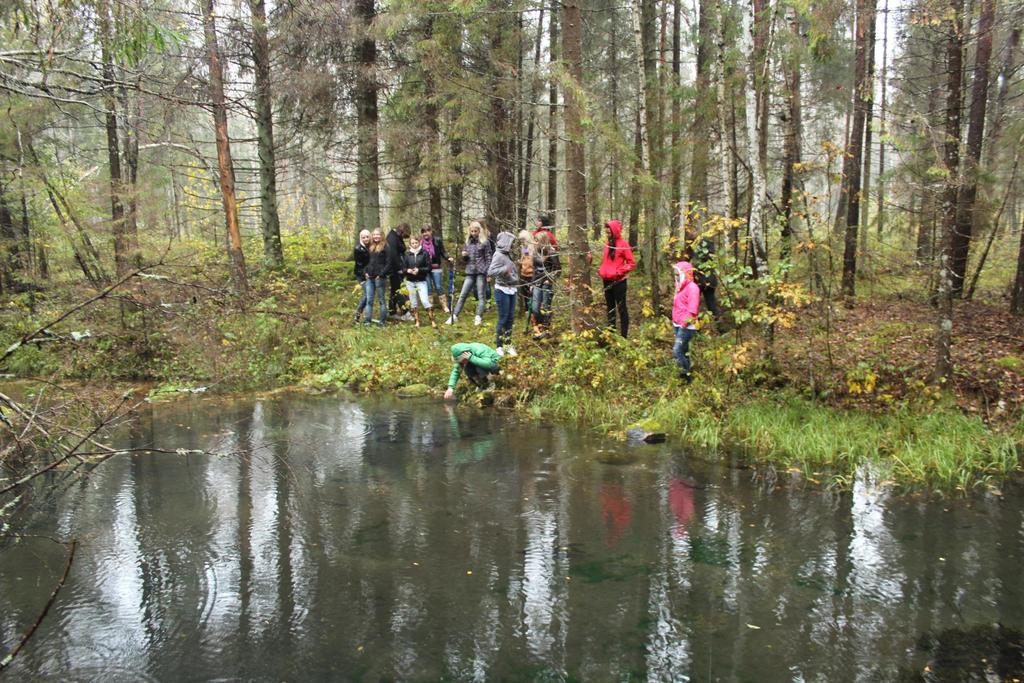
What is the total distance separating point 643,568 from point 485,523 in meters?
1.49

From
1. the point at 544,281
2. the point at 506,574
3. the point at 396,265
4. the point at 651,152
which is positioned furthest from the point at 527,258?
the point at 506,574

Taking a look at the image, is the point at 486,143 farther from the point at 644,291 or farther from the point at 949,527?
the point at 949,527

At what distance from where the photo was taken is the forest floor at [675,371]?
690cm

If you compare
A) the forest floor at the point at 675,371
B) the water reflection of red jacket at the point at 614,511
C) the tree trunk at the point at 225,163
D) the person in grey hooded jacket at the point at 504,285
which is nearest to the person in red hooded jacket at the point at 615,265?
the forest floor at the point at 675,371

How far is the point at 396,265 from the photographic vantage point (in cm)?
1323

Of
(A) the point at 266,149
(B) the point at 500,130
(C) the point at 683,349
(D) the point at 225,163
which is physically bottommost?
(C) the point at 683,349

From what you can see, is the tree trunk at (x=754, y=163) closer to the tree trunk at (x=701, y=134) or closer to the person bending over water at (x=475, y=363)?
the tree trunk at (x=701, y=134)

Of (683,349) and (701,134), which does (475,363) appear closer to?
(683,349)

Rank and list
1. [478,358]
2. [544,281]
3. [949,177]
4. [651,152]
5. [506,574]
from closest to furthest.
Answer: [506,574]
[949,177]
[478,358]
[544,281]
[651,152]

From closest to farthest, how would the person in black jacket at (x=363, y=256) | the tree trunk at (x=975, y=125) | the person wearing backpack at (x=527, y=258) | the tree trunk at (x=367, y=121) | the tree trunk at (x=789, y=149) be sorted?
the tree trunk at (x=789, y=149) < the person wearing backpack at (x=527, y=258) < the tree trunk at (x=975, y=125) < the person in black jacket at (x=363, y=256) < the tree trunk at (x=367, y=121)

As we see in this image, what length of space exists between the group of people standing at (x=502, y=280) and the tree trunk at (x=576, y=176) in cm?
35

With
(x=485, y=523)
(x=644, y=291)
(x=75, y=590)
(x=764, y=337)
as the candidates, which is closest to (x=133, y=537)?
(x=75, y=590)

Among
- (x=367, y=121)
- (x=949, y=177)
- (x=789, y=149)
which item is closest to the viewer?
(x=949, y=177)

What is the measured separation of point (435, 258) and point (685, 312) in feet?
21.8
